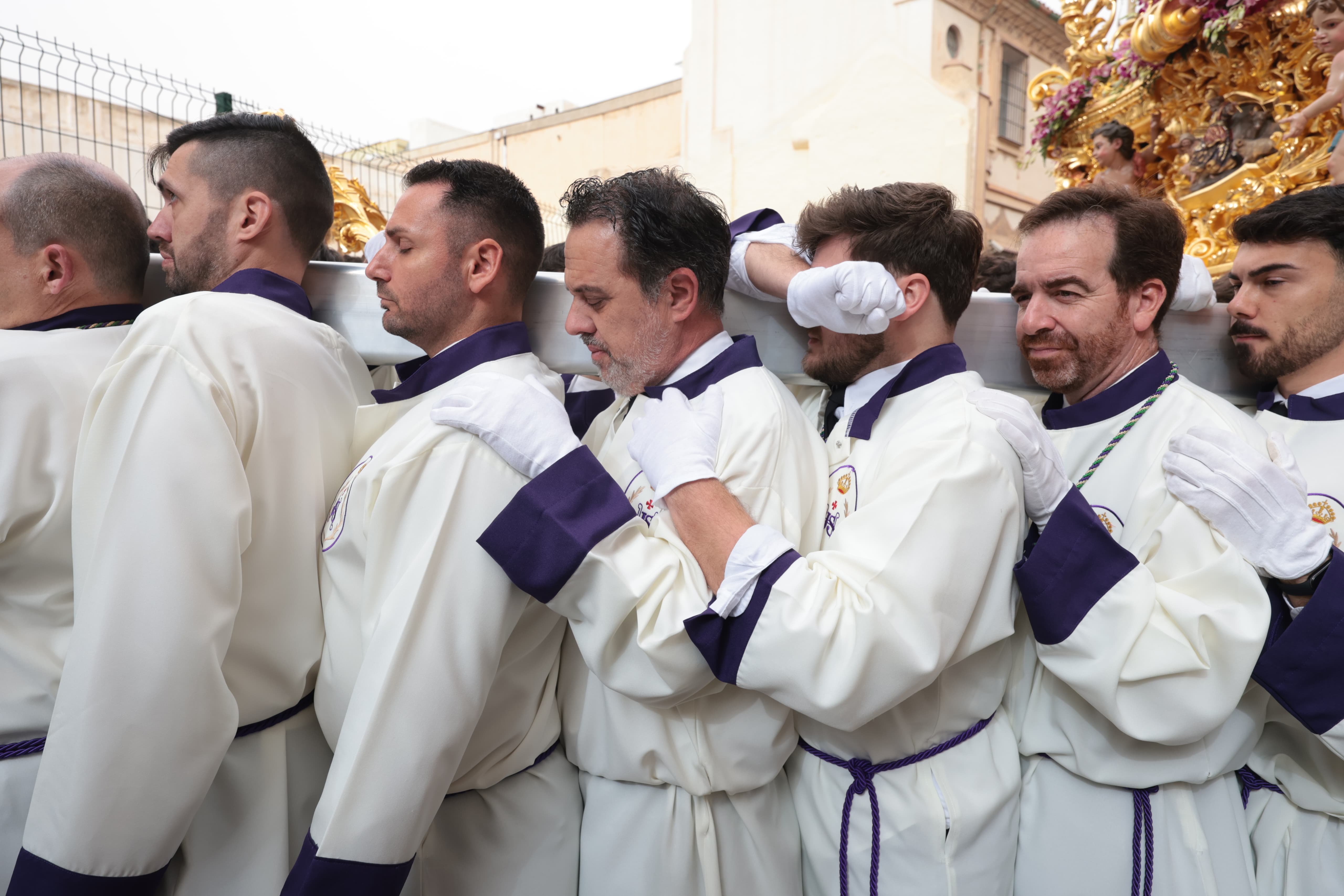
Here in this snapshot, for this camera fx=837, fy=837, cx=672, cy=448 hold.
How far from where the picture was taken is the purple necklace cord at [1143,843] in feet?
5.72

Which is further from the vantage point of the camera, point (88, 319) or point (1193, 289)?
point (1193, 289)

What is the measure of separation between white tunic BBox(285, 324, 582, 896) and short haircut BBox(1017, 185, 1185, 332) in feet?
4.94

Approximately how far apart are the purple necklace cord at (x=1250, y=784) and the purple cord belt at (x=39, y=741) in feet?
7.11

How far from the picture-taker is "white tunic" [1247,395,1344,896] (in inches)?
64.3

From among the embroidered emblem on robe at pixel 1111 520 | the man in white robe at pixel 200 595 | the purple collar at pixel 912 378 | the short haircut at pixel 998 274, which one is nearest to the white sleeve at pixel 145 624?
the man in white robe at pixel 200 595

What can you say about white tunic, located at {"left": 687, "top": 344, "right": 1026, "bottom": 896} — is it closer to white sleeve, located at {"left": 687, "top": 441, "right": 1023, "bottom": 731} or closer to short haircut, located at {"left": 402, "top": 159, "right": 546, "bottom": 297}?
white sleeve, located at {"left": 687, "top": 441, "right": 1023, "bottom": 731}

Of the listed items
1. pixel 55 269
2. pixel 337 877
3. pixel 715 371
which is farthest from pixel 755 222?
pixel 337 877

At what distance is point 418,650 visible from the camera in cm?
151

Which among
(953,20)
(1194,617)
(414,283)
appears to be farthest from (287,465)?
(953,20)

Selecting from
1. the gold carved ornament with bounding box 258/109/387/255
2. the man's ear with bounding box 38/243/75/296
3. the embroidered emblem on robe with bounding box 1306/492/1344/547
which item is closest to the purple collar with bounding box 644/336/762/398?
the embroidered emblem on robe with bounding box 1306/492/1344/547

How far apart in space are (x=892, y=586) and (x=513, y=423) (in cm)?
77

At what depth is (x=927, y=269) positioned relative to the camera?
202 centimetres

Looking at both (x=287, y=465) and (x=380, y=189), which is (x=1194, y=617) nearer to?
(x=287, y=465)

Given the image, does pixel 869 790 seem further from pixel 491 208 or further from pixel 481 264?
pixel 491 208
